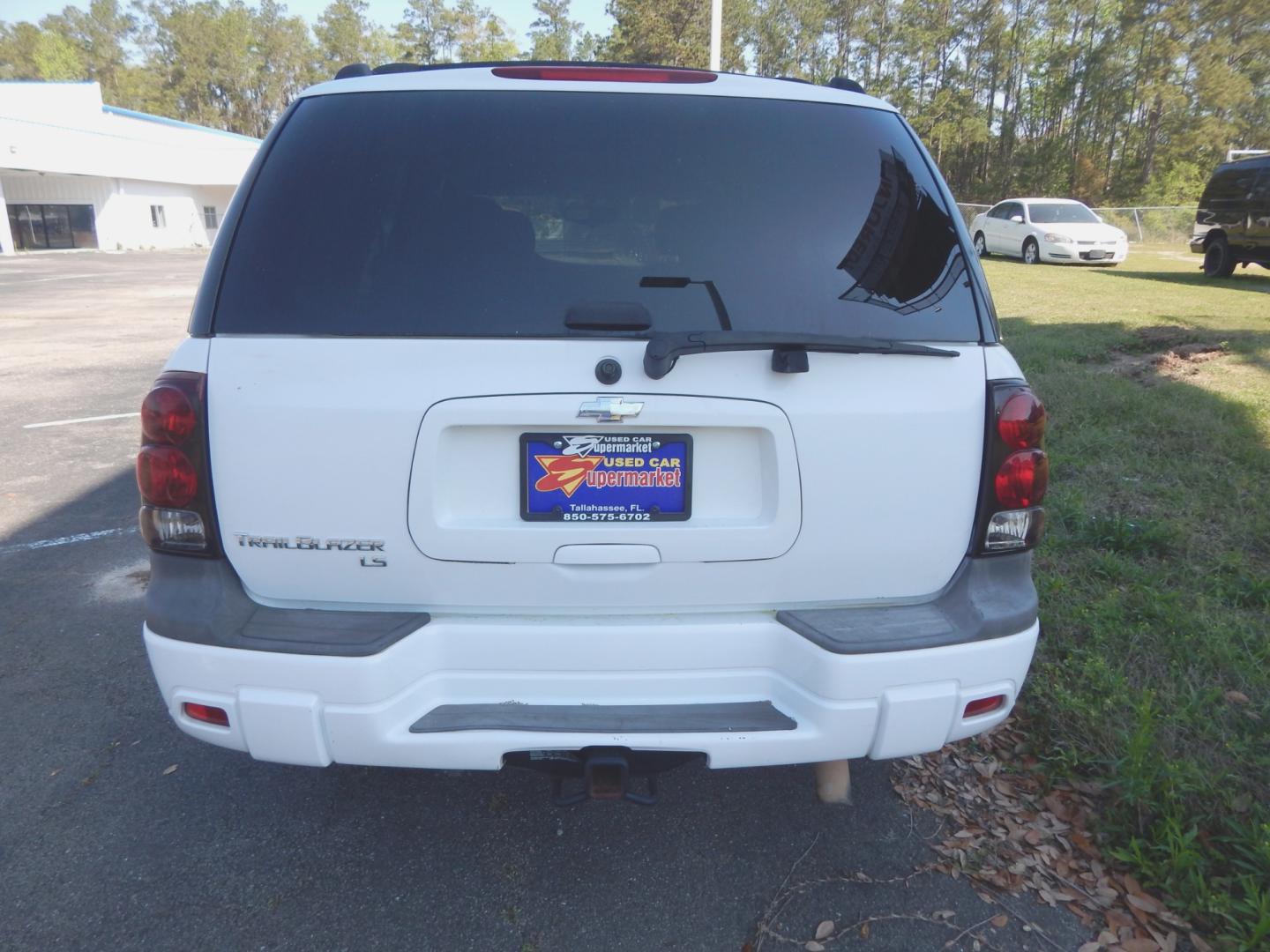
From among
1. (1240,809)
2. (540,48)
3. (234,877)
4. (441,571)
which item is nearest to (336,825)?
(234,877)

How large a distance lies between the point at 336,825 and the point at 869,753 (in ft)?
5.25

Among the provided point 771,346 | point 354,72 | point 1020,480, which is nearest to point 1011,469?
point 1020,480

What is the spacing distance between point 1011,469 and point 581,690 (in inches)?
46.0

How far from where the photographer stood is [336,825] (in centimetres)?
268

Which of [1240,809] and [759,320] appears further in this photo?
[1240,809]

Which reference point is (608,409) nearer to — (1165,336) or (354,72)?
(354,72)

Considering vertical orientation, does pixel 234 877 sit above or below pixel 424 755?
below

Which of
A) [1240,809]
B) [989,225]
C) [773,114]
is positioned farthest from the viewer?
[989,225]

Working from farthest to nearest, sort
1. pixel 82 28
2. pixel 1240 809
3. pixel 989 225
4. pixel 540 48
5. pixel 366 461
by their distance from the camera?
pixel 82 28, pixel 540 48, pixel 989 225, pixel 1240 809, pixel 366 461

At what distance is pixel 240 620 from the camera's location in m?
2.06

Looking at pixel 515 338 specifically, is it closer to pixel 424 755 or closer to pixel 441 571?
pixel 441 571

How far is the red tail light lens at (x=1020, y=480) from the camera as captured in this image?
219 centimetres

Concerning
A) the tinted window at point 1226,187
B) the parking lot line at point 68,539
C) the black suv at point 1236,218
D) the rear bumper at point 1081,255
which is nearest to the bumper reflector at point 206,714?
the parking lot line at point 68,539

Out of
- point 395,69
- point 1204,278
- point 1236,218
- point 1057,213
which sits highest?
point 1057,213
